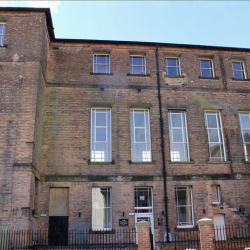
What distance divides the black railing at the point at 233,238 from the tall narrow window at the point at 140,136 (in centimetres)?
522

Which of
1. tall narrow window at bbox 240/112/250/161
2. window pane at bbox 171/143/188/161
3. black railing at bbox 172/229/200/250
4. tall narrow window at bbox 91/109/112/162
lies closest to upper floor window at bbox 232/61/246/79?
tall narrow window at bbox 240/112/250/161

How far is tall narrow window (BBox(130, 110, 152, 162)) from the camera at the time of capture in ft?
56.2

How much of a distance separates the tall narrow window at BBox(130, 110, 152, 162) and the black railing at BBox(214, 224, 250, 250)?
17.1ft

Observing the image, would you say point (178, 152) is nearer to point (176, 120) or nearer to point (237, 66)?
point (176, 120)

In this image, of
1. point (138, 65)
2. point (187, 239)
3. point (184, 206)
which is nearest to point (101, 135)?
point (138, 65)

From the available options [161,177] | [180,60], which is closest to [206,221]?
[161,177]

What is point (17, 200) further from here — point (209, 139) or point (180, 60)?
point (180, 60)

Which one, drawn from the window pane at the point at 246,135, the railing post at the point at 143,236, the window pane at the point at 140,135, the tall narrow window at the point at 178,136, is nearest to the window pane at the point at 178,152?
the tall narrow window at the point at 178,136

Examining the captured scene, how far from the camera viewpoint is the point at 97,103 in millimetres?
17422

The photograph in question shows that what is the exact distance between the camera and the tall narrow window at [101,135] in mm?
16875

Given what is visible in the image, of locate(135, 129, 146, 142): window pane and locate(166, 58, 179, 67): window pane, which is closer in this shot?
locate(135, 129, 146, 142): window pane

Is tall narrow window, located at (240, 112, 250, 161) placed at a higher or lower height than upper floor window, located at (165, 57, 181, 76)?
lower

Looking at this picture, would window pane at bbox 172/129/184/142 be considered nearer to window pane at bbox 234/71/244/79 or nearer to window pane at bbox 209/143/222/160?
window pane at bbox 209/143/222/160

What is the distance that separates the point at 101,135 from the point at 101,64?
171 inches
